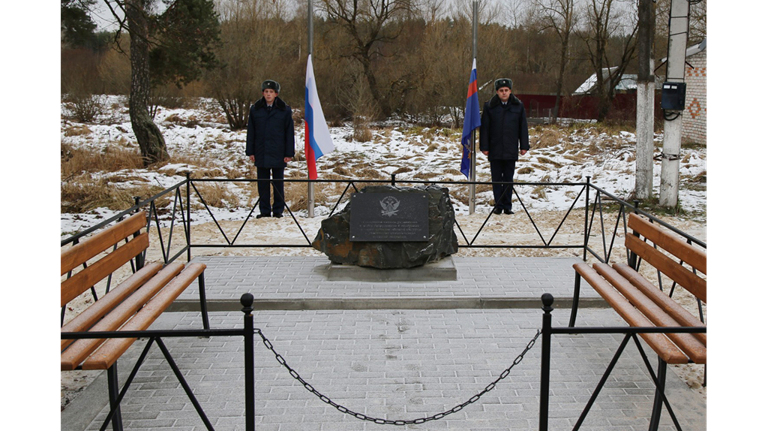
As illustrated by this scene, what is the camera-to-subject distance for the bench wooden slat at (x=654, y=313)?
134 inches

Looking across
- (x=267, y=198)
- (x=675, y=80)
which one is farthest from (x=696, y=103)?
(x=267, y=198)

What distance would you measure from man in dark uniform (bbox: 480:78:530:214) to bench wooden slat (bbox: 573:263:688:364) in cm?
477

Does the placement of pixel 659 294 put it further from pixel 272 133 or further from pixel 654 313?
pixel 272 133

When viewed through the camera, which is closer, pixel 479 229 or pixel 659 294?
pixel 659 294

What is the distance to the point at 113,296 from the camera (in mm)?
4238

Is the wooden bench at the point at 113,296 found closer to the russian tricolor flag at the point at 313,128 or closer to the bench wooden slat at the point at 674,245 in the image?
the bench wooden slat at the point at 674,245

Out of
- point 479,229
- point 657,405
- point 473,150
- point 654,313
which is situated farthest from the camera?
point 473,150

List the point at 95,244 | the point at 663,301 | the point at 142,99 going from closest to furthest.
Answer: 1. the point at 663,301
2. the point at 95,244
3. the point at 142,99

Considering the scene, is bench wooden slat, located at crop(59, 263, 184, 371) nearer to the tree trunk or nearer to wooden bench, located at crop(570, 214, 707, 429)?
wooden bench, located at crop(570, 214, 707, 429)

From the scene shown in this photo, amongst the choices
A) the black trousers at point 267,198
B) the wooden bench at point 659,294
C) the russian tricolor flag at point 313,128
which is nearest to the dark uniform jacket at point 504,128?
the russian tricolor flag at point 313,128

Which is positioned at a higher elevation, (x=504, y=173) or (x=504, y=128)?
(x=504, y=128)

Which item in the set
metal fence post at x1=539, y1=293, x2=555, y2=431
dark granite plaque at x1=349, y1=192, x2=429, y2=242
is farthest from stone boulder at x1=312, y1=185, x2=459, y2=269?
metal fence post at x1=539, y1=293, x2=555, y2=431

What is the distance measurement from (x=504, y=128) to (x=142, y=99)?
418 inches

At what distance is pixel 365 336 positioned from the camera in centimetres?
525
